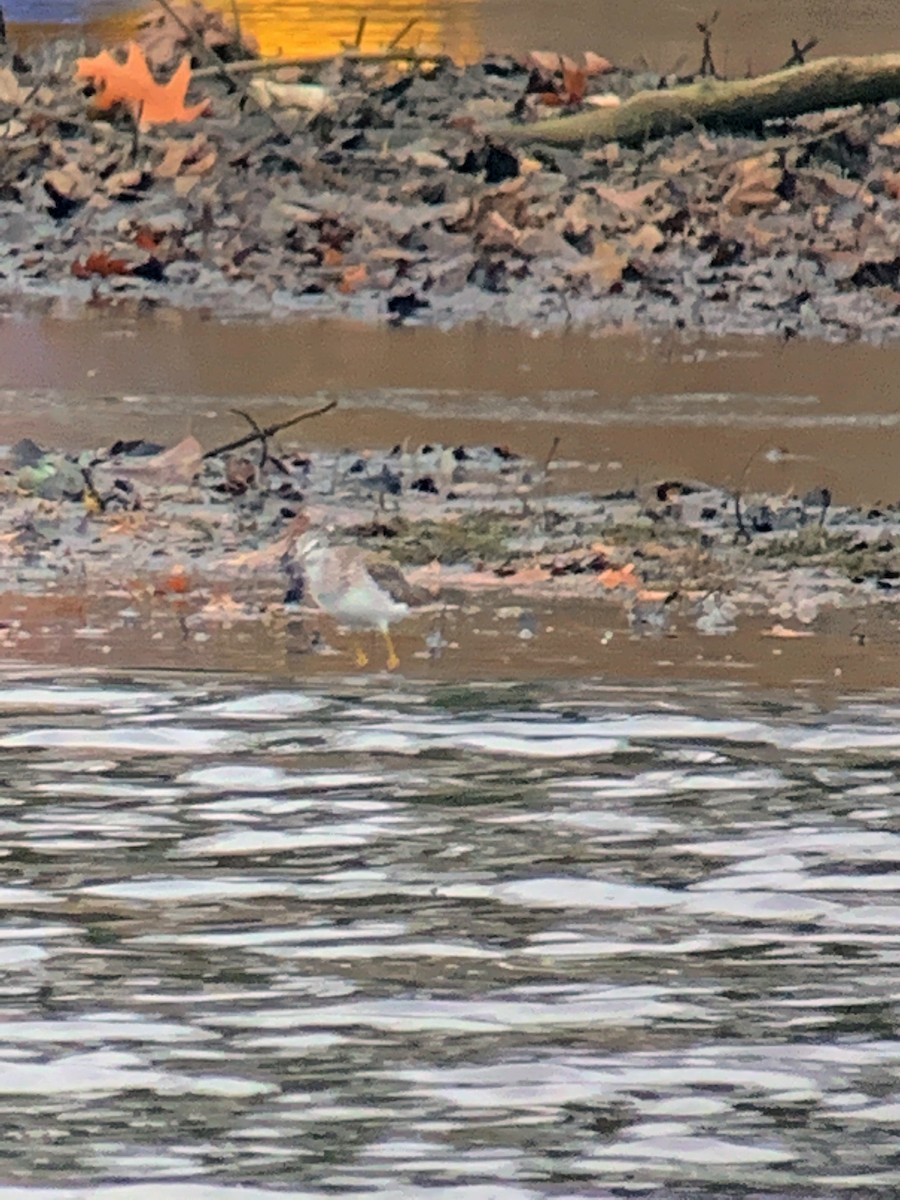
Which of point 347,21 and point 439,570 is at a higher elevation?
point 347,21

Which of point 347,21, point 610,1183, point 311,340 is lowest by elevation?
point 610,1183

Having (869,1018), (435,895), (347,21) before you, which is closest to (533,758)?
(435,895)

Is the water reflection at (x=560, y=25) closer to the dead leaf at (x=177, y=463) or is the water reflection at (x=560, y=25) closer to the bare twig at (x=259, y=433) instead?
the bare twig at (x=259, y=433)

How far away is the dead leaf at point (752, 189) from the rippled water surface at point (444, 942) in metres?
6.61

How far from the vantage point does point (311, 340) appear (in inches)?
395

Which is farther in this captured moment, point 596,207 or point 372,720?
point 596,207

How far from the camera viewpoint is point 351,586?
256 inches

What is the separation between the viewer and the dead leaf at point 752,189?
39.2ft

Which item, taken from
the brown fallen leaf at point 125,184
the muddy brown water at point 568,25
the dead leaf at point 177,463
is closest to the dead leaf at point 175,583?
the dead leaf at point 177,463

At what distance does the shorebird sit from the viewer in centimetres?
625

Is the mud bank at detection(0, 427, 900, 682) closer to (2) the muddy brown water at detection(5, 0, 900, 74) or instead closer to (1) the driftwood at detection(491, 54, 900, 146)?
(1) the driftwood at detection(491, 54, 900, 146)

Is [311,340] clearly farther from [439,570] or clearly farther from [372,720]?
[372,720]

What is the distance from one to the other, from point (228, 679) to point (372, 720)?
1.34 ft

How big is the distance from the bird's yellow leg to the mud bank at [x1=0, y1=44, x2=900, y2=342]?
173 inches
